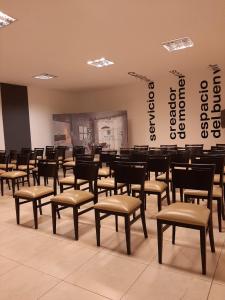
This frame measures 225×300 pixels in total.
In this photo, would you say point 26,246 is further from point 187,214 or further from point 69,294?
point 187,214

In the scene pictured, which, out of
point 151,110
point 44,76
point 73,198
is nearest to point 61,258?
point 73,198

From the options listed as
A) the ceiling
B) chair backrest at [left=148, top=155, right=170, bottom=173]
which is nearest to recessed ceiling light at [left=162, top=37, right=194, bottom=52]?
the ceiling

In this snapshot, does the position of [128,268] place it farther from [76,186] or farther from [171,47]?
[171,47]

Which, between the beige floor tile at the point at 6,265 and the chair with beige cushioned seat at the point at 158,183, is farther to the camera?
the chair with beige cushioned seat at the point at 158,183

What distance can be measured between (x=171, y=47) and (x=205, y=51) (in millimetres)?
895

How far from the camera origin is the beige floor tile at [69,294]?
196 cm

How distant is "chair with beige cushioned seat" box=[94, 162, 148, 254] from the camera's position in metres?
2.61

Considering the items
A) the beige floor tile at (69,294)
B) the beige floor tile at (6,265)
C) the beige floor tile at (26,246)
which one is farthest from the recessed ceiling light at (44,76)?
the beige floor tile at (69,294)

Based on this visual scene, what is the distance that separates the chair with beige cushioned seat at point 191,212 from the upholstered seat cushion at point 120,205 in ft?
1.26

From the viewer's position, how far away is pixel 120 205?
8.70 ft

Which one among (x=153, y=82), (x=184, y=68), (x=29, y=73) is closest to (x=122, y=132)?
(x=153, y=82)

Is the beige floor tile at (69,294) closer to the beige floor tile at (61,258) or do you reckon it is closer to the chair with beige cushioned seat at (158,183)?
the beige floor tile at (61,258)

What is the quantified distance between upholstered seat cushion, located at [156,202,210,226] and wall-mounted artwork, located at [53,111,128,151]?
20.6 ft

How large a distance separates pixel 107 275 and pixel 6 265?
3.41ft
